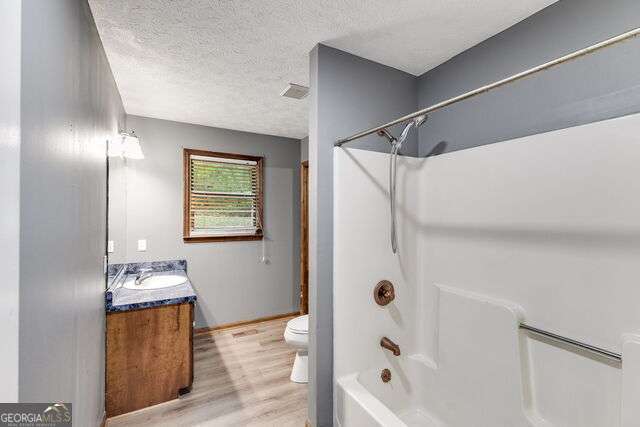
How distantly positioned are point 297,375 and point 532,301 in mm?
1809

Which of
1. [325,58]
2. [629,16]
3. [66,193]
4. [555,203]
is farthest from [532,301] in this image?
[66,193]

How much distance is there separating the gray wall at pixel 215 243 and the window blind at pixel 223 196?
127mm

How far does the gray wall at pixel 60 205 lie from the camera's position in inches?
30.4

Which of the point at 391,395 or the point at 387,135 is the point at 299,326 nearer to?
the point at 391,395

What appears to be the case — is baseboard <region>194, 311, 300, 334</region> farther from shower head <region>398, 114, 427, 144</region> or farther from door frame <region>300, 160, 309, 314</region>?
shower head <region>398, 114, 427, 144</region>

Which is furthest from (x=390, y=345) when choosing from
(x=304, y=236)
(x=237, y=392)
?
(x=304, y=236)

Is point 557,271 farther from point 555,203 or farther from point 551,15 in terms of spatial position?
point 551,15

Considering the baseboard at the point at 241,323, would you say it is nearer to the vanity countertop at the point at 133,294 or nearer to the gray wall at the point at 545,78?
the vanity countertop at the point at 133,294

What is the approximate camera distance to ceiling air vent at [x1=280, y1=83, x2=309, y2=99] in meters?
2.27

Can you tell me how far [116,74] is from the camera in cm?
206

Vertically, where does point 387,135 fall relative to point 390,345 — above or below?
above

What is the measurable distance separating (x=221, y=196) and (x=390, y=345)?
2491mm

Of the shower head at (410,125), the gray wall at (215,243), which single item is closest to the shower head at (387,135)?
the shower head at (410,125)

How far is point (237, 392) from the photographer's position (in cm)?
223
